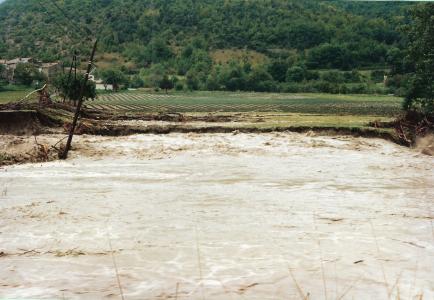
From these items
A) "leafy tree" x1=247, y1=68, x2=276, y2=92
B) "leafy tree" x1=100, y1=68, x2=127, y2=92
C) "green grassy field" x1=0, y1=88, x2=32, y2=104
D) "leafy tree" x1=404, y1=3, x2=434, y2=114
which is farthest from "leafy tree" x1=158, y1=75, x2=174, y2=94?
"leafy tree" x1=404, y1=3, x2=434, y2=114

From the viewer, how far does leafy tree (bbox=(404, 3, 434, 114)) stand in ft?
72.1

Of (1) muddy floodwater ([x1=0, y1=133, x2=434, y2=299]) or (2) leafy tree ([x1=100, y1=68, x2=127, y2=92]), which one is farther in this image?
(2) leafy tree ([x1=100, y1=68, x2=127, y2=92])

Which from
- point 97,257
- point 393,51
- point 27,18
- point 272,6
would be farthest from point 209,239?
point 272,6

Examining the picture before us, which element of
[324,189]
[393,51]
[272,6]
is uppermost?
[272,6]

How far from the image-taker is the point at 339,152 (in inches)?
619

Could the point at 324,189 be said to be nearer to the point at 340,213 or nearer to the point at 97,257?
the point at 340,213

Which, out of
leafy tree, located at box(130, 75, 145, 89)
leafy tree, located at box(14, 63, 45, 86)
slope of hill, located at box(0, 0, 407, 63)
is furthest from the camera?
slope of hill, located at box(0, 0, 407, 63)

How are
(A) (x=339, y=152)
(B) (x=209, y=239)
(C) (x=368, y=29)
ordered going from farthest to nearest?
(C) (x=368, y=29) → (A) (x=339, y=152) → (B) (x=209, y=239)

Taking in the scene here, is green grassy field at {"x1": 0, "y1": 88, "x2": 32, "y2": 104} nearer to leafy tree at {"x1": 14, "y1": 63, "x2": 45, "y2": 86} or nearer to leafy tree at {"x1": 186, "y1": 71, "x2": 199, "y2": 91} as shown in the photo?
leafy tree at {"x1": 14, "y1": 63, "x2": 45, "y2": 86}

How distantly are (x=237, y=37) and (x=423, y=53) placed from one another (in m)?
91.7

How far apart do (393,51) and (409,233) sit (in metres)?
79.0

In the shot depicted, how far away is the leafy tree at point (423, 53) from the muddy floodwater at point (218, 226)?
8.46m

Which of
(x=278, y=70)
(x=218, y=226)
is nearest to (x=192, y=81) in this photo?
(x=278, y=70)

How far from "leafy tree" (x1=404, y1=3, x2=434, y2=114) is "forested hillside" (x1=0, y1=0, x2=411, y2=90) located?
55.6m
